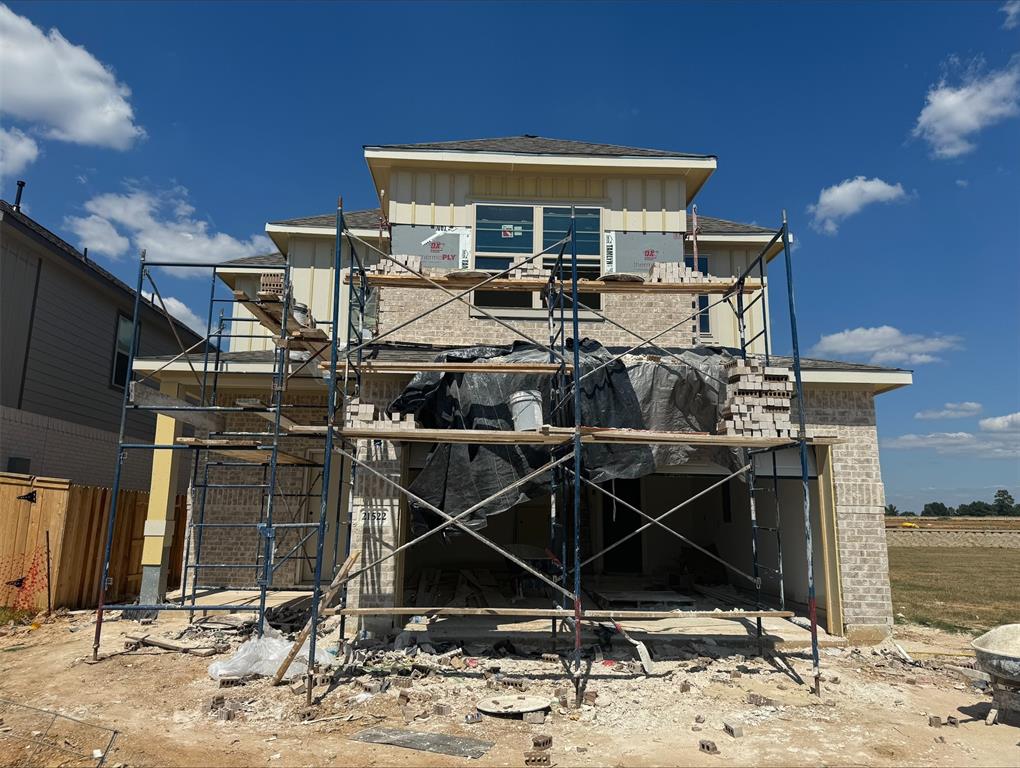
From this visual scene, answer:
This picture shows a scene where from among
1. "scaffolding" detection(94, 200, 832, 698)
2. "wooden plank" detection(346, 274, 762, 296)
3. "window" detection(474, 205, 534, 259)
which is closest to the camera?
"scaffolding" detection(94, 200, 832, 698)

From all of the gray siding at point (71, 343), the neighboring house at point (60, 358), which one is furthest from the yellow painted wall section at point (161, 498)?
the gray siding at point (71, 343)

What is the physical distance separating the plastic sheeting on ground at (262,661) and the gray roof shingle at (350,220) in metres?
9.83

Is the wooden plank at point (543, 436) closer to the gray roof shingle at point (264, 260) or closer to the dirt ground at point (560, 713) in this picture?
the dirt ground at point (560, 713)

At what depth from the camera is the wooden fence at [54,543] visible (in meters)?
9.82

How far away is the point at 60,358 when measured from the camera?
13547mm

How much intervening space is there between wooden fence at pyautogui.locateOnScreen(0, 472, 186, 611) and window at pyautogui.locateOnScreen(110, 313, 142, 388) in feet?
17.5

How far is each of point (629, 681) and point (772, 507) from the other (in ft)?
22.0

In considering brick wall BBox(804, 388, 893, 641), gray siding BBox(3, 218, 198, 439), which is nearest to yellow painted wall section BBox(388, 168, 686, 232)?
brick wall BBox(804, 388, 893, 641)

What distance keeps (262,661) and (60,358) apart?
1013 cm

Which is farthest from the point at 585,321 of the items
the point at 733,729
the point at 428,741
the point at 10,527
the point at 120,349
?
the point at 120,349

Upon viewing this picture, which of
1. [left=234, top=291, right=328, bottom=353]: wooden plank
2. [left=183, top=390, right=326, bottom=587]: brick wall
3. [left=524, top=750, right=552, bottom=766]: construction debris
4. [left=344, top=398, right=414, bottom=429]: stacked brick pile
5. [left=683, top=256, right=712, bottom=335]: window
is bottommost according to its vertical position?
[left=524, top=750, right=552, bottom=766]: construction debris

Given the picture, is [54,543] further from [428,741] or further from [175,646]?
[428,741]

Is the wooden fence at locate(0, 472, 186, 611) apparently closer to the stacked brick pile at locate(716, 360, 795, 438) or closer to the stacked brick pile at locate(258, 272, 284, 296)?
the stacked brick pile at locate(258, 272, 284, 296)

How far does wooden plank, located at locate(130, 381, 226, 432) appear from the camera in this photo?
8422mm
